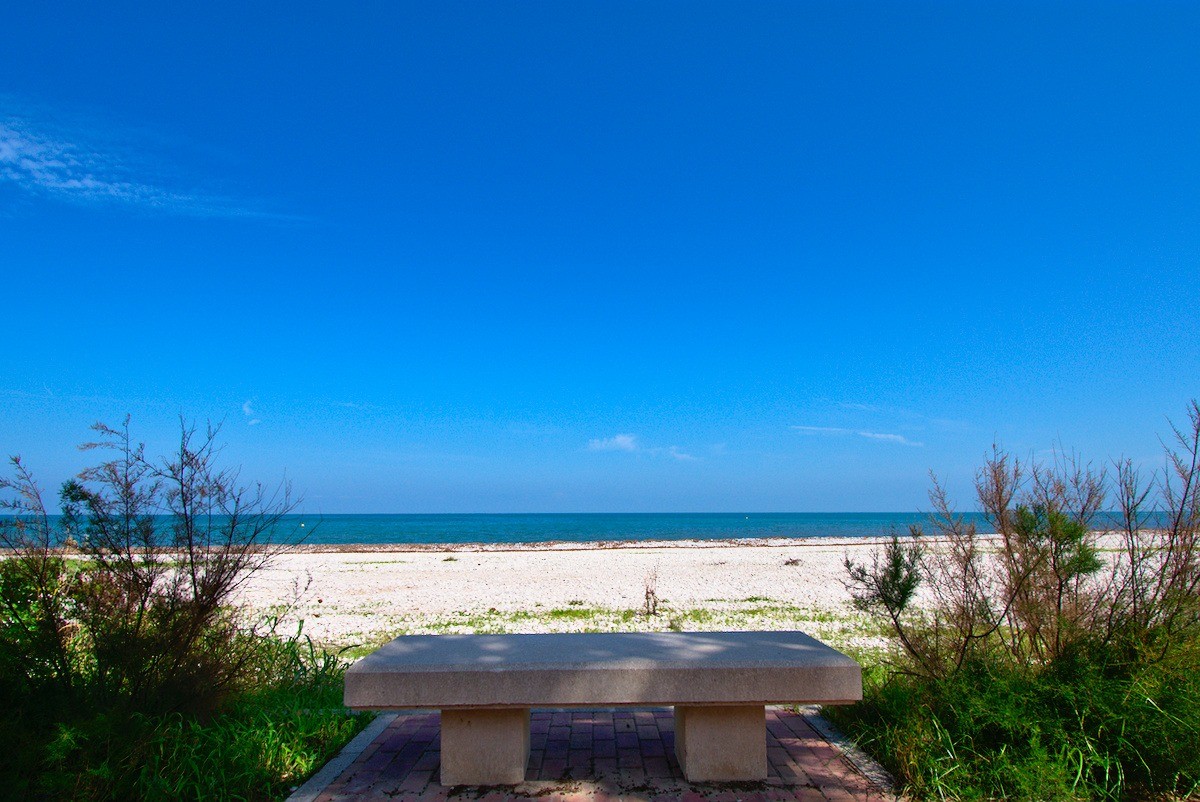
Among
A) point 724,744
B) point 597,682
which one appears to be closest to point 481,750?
point 597,682

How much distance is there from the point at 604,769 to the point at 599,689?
82 cm

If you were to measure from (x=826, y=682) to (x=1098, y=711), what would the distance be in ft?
5.51

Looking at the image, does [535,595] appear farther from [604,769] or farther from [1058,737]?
[1058,737]

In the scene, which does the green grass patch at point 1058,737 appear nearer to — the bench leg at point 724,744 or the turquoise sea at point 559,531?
the bench leg at point 724,744

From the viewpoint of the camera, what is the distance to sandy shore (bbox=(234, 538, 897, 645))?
1091cm

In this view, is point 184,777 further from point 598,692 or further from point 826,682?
point 826,682

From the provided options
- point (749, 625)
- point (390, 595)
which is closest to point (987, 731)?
point (749, 625)

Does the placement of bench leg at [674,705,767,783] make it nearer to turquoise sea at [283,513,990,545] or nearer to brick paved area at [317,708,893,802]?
brick paved area at [317,708,893,802]

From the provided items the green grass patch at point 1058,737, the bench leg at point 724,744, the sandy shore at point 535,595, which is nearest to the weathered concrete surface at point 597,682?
the bench leg at point 724,744

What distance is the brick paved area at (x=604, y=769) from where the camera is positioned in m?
4.01

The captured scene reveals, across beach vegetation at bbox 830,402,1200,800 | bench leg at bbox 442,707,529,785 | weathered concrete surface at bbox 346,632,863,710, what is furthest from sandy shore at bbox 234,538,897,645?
bench leg at bbox 442,707,529,785

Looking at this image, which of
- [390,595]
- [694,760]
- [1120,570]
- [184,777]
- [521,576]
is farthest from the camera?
[521,576]

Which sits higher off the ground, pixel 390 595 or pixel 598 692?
pixel 598 692

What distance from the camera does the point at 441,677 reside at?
3914 millimetres
